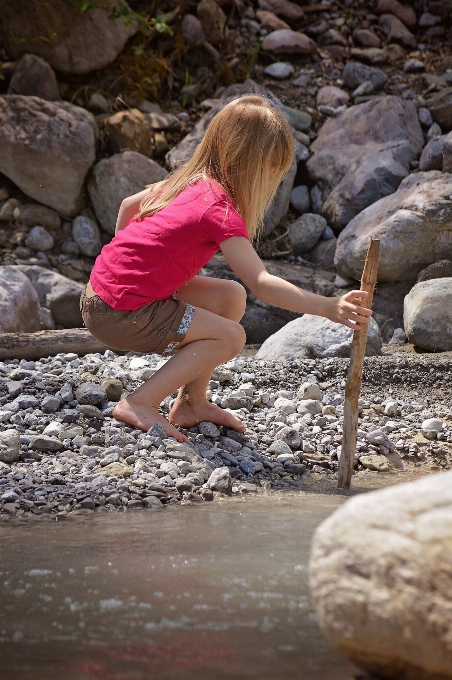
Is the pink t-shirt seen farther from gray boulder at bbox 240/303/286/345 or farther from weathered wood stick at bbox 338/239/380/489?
gray boulder at bbox 240/303/286/345

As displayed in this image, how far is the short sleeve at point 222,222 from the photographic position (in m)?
3.21

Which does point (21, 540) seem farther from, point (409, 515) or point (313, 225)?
point (313, 225)

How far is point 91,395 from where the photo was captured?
12.8ft

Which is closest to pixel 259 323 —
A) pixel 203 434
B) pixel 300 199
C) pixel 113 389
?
pixel 300 199

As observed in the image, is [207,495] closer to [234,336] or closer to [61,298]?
[234,336]

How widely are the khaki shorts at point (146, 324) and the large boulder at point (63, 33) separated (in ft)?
18.1

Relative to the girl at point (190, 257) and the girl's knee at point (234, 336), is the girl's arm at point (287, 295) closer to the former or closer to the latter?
the girl at point (190, 257)

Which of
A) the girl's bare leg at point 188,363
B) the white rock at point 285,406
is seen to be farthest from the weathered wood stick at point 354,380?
the white rock at point 285,406

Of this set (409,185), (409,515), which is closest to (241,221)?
(409,515)

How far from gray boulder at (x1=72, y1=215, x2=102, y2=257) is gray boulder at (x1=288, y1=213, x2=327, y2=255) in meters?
1.99

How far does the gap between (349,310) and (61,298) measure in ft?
14.4

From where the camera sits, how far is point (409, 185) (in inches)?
283

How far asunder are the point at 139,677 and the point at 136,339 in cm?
212

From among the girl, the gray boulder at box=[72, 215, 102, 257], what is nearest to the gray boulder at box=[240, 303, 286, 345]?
the gray boulder at box=[72, 215, 102, 257]
